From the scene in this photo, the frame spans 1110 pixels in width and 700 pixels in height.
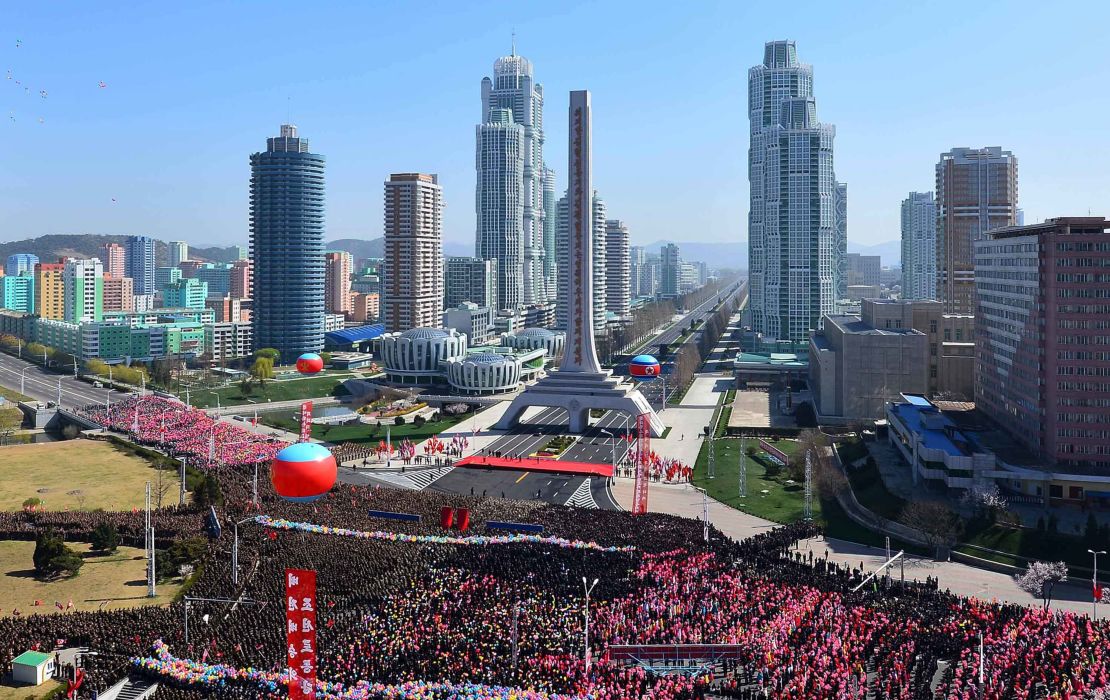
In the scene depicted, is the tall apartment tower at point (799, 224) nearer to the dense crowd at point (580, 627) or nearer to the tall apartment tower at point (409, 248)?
the tall apartment tower at point (409, 248)

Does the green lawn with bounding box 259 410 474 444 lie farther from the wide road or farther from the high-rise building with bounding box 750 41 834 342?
the high-rise building with bounding box 750 41 834 342

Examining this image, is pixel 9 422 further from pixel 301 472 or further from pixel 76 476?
pixel 301 472

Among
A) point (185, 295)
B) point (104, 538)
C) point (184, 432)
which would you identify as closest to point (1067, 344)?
point (104, 538)

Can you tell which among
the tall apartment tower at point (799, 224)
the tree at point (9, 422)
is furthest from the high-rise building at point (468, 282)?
the tree at point (9, 422)

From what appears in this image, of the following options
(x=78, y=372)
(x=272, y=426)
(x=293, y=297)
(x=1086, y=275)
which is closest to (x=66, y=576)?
(x=272, y=426)

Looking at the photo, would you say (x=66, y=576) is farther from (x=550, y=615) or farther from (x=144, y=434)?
(x=144, y=434)
